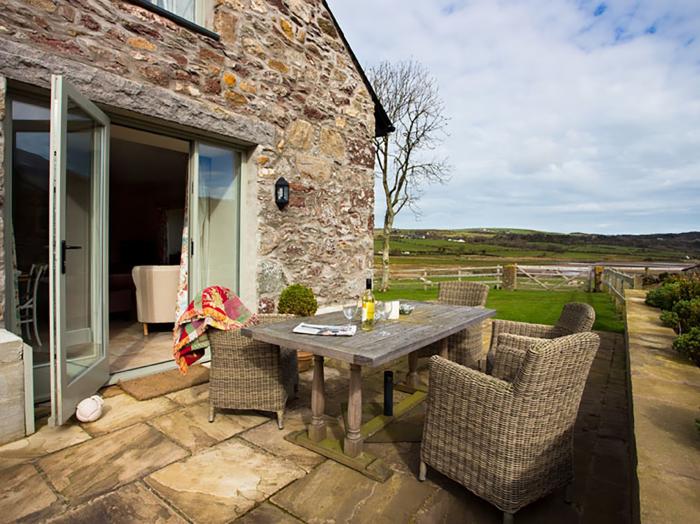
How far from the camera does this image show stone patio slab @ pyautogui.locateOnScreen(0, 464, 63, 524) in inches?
67.4

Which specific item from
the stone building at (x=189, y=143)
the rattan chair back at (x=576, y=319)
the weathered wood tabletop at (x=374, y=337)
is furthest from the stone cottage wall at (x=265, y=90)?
the rattan chair back at (x=576, y=319)

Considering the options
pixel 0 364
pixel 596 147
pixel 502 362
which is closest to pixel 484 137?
pixel 596 147

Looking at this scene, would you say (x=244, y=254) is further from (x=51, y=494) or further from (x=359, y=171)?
(x=51, y=494)

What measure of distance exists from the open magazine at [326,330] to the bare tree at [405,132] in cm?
1246

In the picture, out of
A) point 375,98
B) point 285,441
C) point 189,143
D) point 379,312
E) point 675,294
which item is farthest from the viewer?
point 375,98

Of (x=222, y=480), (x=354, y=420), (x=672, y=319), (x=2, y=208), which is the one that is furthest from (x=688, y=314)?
(x=2, y=208)

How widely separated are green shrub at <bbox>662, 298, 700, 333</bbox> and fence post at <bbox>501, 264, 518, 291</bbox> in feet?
35.0

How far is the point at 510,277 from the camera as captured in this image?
13.9 meters

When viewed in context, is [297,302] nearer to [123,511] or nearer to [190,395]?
[190,395]

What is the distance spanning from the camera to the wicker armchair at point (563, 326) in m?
2.61

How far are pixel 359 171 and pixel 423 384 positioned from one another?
295cm

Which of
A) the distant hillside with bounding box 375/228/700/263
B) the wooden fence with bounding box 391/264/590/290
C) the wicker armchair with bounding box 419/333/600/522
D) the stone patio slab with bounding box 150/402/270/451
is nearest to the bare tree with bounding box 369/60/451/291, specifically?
the wooden fence with bounding box 391/264/590/290

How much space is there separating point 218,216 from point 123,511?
2845mm

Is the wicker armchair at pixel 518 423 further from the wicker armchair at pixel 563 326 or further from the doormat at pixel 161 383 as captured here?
the doormat at pixel 161 383
